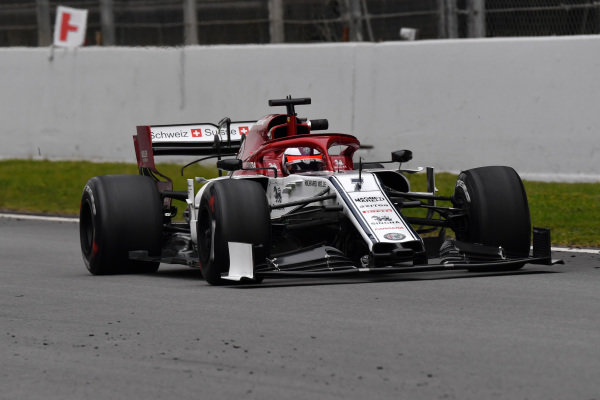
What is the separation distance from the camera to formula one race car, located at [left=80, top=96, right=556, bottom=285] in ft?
29.5

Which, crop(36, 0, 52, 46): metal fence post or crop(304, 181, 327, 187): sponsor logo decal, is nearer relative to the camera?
crop(304, 181, 327, 187): sponsor logo decal

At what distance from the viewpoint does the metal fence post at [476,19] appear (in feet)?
Answer: 54.9

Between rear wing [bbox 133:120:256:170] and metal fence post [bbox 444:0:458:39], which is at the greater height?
metal fence post [bbox 444:0:458:39]

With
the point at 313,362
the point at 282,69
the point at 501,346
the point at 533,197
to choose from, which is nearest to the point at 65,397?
the point at 313,362

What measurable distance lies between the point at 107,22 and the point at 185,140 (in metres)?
9.75

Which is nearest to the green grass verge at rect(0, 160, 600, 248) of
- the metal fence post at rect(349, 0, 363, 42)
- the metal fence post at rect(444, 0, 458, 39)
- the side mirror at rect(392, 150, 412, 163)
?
the metal fence post at rect(444, 0, 458, 39)

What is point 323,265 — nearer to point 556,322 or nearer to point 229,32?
point 556,322

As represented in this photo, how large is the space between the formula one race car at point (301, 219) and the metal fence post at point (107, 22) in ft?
32.0

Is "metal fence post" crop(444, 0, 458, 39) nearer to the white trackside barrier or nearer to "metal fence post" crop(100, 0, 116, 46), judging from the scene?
the white trackside barrier

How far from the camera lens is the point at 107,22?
21125 mm

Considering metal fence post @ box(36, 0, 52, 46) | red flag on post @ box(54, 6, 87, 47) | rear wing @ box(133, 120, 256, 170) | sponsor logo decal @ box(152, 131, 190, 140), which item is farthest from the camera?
metal fence post @ box(36, 0, 52, 46)

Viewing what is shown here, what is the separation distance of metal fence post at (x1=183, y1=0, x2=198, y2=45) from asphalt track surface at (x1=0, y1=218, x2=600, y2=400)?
10.2 m

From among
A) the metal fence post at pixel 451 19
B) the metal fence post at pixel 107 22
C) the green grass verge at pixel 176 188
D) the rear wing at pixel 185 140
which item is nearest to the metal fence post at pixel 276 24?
the green grass verge at pixel 176 188

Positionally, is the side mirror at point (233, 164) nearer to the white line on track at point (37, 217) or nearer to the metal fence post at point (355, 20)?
the white line on track at point (37, 217)
